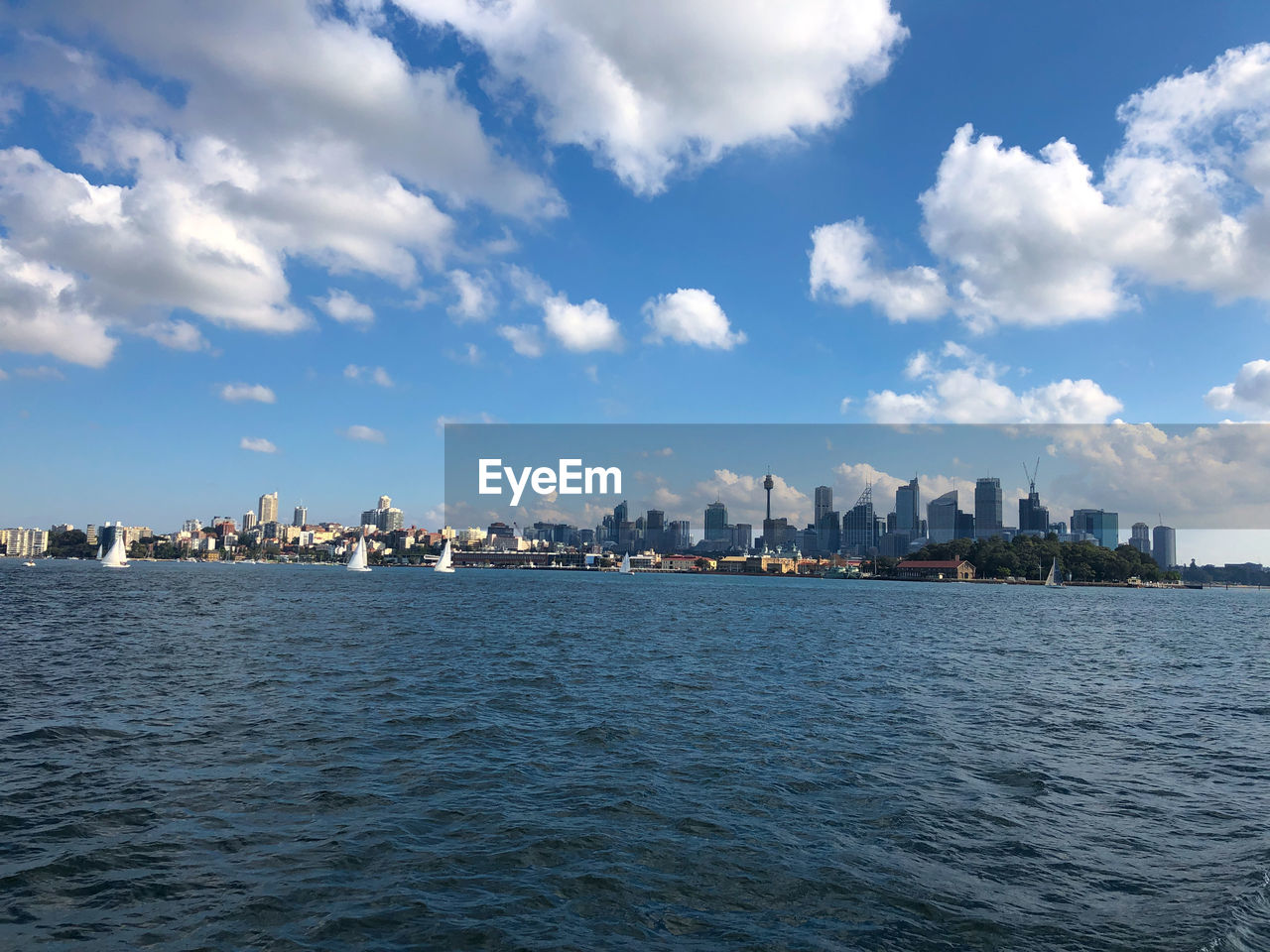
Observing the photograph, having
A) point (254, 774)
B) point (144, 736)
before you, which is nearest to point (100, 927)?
point (254, 774)

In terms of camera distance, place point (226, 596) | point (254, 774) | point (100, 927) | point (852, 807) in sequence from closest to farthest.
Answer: point (100, 927) < point (852, 807) < point (254, 774) < point (226, 596)

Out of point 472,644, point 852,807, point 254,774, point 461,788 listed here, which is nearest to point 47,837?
point 254,774

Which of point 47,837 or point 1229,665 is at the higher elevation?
point 47,837

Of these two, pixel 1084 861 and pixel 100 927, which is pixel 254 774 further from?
pixel 1084 861

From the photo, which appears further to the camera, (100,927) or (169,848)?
(169,848)

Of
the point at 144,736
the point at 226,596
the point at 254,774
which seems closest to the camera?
the point at 254,774

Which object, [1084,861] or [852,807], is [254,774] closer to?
[852,807]
